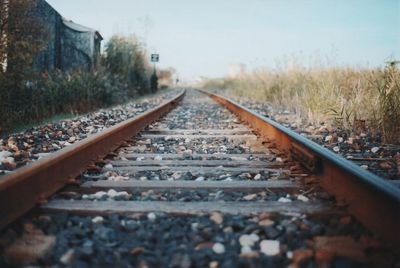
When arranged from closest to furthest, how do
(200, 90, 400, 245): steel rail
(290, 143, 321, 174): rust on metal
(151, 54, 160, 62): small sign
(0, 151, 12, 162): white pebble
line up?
(200, 90, 400, 245): steel rail < (290, 143, 321, 174): rust on metal < (0, 151, 12, 162): white pebble < (151, 54, 160, 62): small sign

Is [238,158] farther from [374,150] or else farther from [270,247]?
[270,247]

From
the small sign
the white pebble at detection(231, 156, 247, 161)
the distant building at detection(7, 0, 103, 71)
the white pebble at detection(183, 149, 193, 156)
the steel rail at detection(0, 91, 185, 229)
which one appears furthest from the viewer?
the small sign

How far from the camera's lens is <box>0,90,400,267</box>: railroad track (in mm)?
1572

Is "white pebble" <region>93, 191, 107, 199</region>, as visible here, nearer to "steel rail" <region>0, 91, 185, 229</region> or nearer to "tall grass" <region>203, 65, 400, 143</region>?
"steel rail" <region>0, 91, 185, 229</region>

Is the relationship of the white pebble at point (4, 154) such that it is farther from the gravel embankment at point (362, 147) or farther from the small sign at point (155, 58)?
the small sign at point (155, 58)

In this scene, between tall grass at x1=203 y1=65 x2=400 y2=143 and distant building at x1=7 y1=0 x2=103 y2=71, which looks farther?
distant building at x1=7 y1=0 x2=103 y2=71

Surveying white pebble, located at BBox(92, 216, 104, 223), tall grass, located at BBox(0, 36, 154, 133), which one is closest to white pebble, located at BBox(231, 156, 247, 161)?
white pebble, located at BBox(92, 216, 104, 223)

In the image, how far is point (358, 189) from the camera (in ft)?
6.25

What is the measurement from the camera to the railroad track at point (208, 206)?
157 cm

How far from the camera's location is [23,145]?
3.79 meters

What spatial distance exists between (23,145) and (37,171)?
6.11ft

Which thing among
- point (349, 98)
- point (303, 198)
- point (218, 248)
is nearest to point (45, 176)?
point (218, 248)

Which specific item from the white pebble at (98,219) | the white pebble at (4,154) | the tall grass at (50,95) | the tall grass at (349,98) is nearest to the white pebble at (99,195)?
the white pebble at (98,219)

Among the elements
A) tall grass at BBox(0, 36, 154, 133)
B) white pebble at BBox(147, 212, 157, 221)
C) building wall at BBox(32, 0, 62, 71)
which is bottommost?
white pebble at BBox(147, 212, 157, 221)
